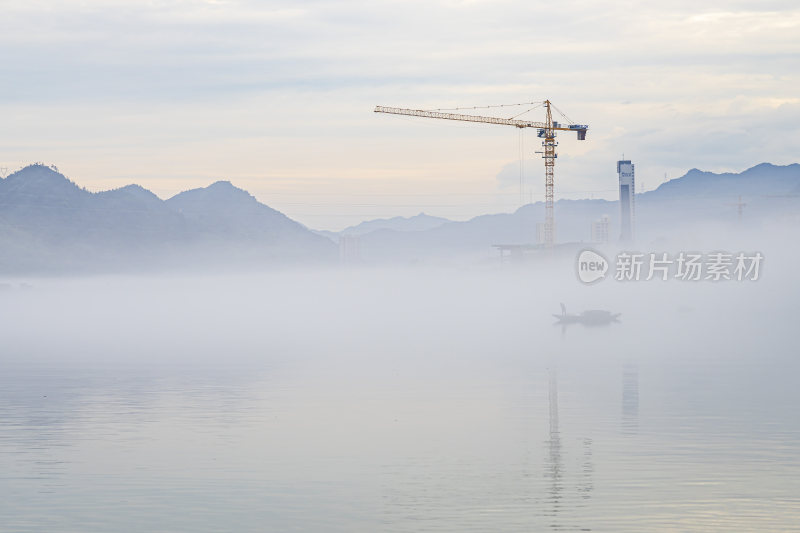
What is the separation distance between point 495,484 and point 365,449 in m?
18.3

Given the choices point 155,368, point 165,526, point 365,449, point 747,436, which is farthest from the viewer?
point 155,368

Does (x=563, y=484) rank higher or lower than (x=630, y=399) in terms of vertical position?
higher

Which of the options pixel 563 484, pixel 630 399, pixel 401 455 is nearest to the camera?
pixel 563 484

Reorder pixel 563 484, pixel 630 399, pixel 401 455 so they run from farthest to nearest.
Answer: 1. pixel 630 399
2. pixel 401 455
3. pixel 563 484

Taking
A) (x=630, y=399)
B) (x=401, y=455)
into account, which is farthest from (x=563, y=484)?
(x=630, y=399)

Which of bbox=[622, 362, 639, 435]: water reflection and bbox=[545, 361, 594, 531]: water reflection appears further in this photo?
bbox=[622, 362, 639, 435]: water reflection

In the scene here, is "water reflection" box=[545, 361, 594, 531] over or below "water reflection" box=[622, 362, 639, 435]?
over

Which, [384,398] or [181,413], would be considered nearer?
[181,413]

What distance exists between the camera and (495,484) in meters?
70.6

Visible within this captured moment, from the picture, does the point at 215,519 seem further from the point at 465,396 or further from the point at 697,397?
the point at 697,397

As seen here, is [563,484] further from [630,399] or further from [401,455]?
→ [630,399]

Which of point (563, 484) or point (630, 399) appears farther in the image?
point (630, 399)

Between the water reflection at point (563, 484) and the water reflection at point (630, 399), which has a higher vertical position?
the water reflection at point (563, 484)

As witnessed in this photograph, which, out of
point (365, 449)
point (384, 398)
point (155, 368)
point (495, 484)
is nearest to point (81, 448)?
point (365, 449)
